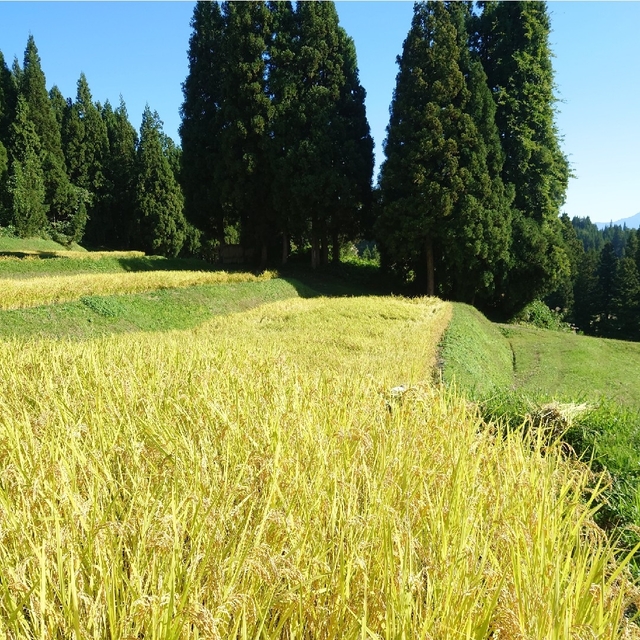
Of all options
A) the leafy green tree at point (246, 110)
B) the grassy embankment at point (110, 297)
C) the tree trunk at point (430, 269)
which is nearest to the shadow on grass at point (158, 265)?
the grassy embankment at point (110, 297)

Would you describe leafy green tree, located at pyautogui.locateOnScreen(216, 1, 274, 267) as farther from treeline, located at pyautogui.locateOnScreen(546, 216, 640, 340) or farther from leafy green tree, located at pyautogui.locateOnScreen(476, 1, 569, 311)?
treeline, located at pyautogui.locateOnScreen(546, 216, 640, 340)

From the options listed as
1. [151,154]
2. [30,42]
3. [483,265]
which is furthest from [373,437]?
[30,42]

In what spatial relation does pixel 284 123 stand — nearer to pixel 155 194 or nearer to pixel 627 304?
pixel 155 194

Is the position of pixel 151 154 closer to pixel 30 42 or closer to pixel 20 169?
pixel 20 169

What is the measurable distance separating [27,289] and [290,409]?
11521 mm

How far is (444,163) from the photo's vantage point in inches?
766

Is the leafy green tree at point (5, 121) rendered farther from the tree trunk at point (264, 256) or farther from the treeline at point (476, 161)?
the treeline at point (476, 161)

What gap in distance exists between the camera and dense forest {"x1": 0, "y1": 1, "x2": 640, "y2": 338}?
19406mm

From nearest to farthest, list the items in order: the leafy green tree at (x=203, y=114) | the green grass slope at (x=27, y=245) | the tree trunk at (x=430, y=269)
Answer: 1. the tree trunk at (x=430, y=269)
2. the leafy green tree at (x=203, y=114)
3. the green grass slope at (x=27, y=245)

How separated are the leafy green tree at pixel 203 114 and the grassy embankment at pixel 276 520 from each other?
70.1 feet

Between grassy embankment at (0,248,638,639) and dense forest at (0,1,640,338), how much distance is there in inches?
657

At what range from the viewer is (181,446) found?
2762mm

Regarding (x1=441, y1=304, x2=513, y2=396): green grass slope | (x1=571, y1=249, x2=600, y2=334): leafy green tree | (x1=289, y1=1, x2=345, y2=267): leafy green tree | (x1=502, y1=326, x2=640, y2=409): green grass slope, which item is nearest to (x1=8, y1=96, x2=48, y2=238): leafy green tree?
(x1=289, y1=1, x2=345, y2=267): leafy green tree

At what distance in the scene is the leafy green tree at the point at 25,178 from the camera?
26906 millimetres
